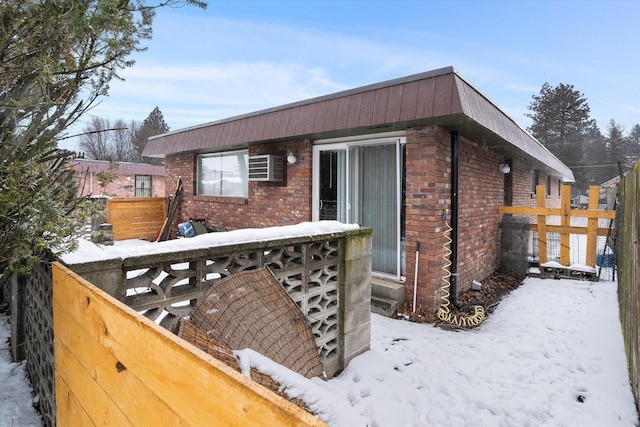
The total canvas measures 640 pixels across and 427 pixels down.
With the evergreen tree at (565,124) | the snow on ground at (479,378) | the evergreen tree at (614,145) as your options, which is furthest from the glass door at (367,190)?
the evergreen tree at (614,145)

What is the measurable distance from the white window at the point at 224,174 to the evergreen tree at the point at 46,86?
562cm

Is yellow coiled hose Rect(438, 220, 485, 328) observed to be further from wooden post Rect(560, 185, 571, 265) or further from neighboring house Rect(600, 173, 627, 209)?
wooden post Rect(560, 185, 571, 265)

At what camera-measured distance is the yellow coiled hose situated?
4332 mm

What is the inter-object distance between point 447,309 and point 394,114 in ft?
8.97

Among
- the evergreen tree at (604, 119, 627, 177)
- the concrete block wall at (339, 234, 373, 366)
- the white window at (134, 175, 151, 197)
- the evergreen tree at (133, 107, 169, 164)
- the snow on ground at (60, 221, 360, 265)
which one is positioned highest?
the evergreen tree at (133, 107, 169, 164)

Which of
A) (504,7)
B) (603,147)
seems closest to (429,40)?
(504,7)

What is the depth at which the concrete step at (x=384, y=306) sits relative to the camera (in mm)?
4500

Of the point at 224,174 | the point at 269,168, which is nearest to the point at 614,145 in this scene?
the point at 224,174

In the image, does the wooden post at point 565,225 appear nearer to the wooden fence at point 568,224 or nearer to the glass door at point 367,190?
the wooden fence at point 568,224

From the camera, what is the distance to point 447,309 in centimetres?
463

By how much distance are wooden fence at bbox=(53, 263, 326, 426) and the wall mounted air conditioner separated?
476 cm

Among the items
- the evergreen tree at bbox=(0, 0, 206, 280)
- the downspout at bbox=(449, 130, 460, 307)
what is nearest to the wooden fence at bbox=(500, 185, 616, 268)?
the downspout at bbox=(449, 130, 460, 307)

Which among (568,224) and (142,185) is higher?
(142,185)

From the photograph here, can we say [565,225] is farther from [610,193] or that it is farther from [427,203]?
[610,193]
